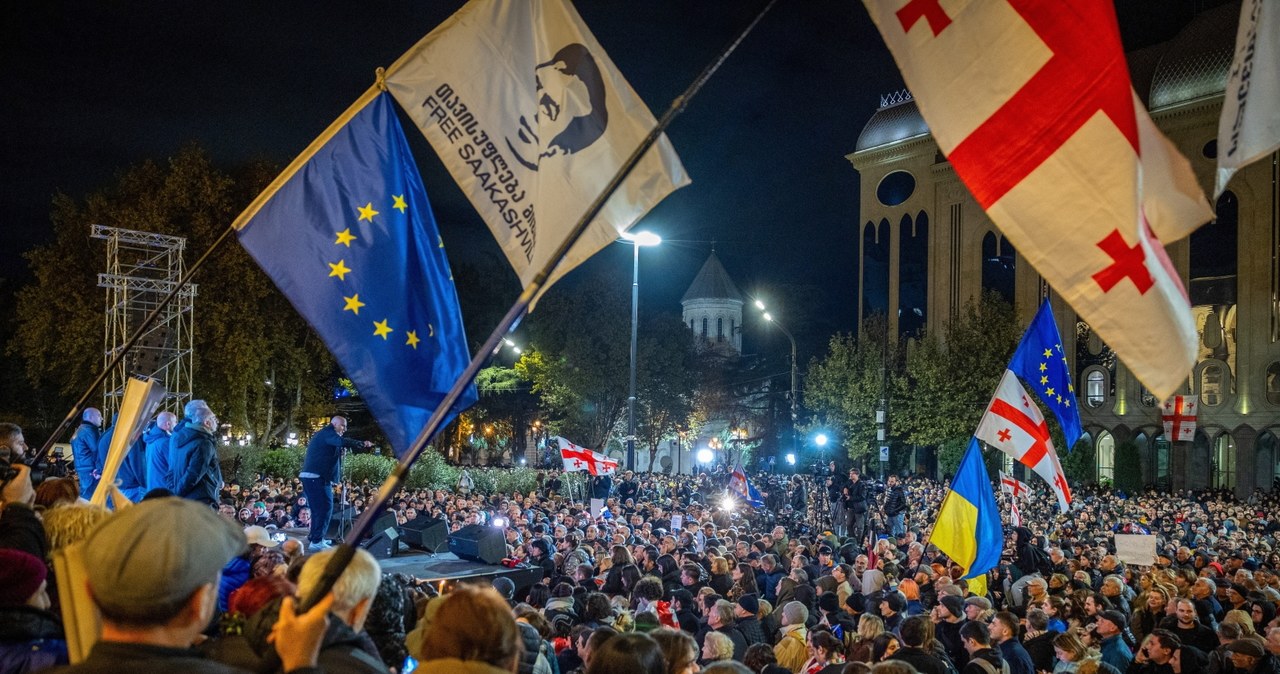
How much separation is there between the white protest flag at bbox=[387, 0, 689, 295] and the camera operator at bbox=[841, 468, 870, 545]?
16.3 meters

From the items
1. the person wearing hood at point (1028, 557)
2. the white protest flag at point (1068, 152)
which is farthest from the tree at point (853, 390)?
the white protest flag at point (1068, 152)

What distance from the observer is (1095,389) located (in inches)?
1849

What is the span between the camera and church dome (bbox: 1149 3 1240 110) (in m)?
43.3

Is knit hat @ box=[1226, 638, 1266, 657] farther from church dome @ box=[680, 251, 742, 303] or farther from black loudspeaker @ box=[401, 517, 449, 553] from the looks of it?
church dome @ box=[680, 251, 742, 303]

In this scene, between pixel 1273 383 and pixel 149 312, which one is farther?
pixel 1273 383

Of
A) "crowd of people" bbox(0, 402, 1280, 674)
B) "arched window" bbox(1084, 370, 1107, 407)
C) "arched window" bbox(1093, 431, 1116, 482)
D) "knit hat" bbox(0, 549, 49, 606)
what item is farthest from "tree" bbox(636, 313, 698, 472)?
"knit hat" bbox(0, 549, 49, 606)

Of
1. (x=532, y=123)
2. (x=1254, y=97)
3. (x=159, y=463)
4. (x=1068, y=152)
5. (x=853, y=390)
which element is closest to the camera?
(x=1068, y=152)

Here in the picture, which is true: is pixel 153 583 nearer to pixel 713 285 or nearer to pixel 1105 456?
pixel 1105 456

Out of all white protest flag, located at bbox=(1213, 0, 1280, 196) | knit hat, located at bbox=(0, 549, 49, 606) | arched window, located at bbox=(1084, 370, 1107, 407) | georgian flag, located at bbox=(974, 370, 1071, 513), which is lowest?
knit hat, located at bbox=(0, 549, 49, 606)

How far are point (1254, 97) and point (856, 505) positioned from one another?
16.7m

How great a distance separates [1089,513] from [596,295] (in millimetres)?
29404

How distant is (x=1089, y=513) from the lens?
23.6 meters

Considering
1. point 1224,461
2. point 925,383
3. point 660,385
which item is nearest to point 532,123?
point 925,383

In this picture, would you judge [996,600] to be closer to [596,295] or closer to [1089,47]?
[1089,47]
